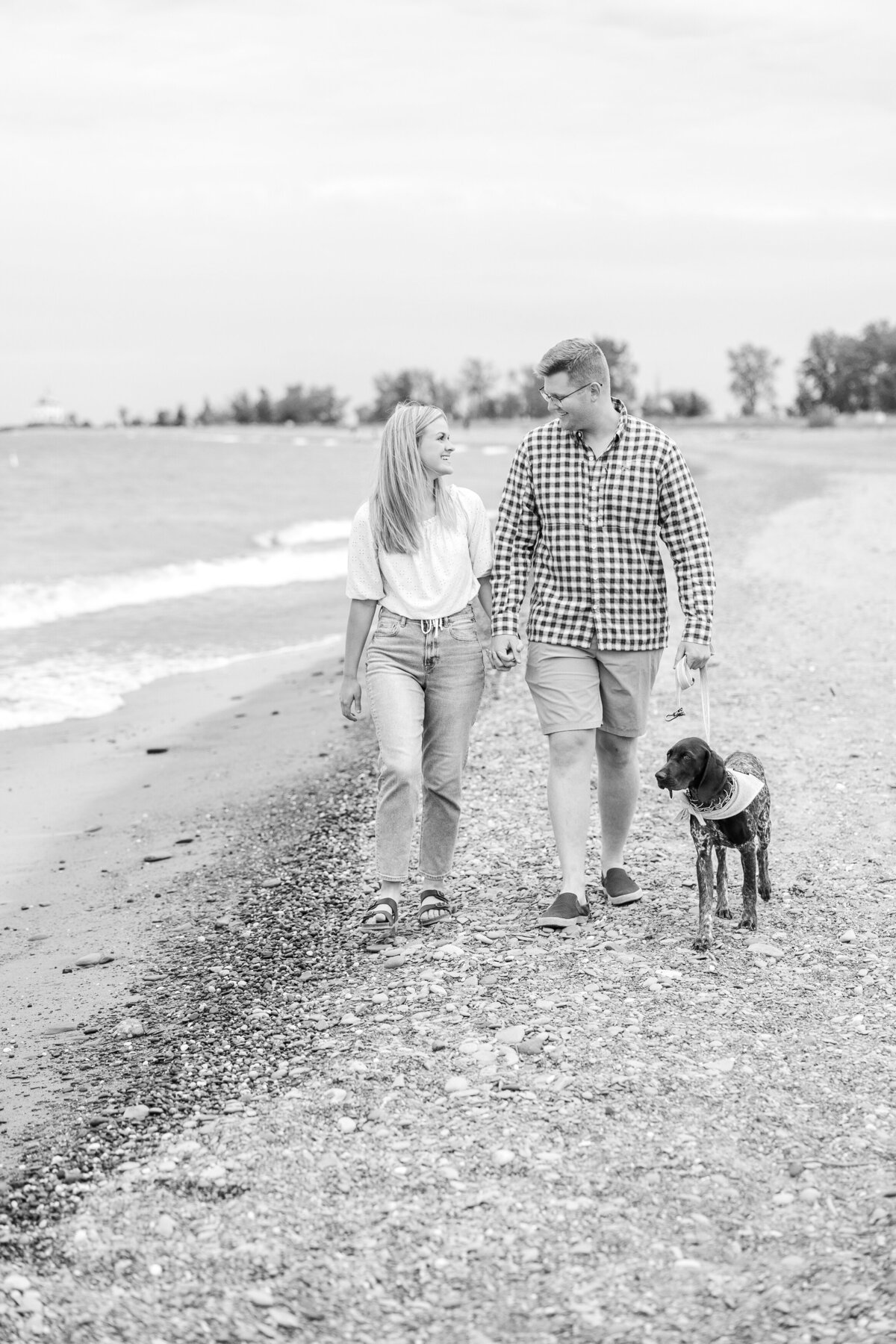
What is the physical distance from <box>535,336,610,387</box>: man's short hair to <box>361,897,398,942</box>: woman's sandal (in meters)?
2.11

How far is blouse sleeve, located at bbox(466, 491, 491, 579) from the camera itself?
5.77 m

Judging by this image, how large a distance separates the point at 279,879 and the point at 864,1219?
3.69 metres

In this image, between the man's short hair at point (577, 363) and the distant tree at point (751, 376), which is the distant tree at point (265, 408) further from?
the man's short hair at point (577, 363)

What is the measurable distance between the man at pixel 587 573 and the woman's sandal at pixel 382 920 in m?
0.60

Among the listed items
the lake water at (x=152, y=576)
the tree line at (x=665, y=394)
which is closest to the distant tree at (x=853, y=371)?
the tree line at (x=665, y=394)

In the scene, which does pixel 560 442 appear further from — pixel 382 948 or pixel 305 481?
pixel 305 481

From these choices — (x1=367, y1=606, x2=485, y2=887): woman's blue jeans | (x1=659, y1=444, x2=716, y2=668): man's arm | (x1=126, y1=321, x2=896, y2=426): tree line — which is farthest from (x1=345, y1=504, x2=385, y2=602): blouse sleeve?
(x1=126, y1=321, x2=896, y2=426): tree line

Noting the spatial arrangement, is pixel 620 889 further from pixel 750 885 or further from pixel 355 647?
pixel 355 647

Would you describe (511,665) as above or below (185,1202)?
above

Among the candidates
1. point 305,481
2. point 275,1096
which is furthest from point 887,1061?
point 305,481

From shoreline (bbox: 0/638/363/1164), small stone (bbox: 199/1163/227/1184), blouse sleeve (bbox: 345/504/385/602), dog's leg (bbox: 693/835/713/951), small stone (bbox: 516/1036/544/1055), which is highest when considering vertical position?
blouse sleeve (bbox: 345/504/385/602)

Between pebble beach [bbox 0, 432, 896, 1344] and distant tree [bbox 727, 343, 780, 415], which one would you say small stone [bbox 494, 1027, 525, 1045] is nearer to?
pebble beach [bbox 0, 432, 896, 1344]

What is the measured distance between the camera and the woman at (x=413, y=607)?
5637mm

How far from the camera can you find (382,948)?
5.70 meters
